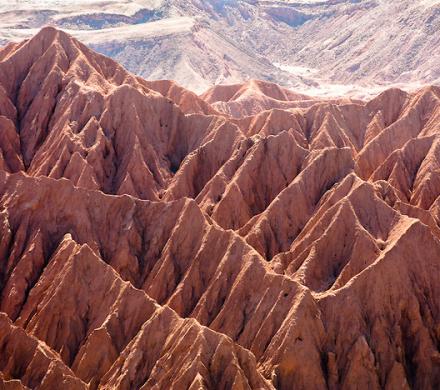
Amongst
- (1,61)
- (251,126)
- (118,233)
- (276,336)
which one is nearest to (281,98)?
(251,126)

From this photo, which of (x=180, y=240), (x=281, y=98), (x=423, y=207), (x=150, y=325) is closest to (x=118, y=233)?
(x=180, y=240)

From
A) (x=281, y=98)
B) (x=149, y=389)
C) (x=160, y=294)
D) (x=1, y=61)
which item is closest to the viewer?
(x=149, y=389)

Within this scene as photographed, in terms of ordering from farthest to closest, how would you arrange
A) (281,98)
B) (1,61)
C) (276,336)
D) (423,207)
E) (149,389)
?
(281,98), (1,61), (423,207), (276,336), (149,389)

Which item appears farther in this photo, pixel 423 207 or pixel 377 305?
pixel 423 207

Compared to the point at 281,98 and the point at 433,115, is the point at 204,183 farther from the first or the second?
the point at 281,98

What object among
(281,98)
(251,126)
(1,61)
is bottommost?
(281,98)

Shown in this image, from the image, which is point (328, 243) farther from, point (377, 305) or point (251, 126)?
point (251, 126)

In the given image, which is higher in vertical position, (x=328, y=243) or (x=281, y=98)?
(x=328, y=243)
